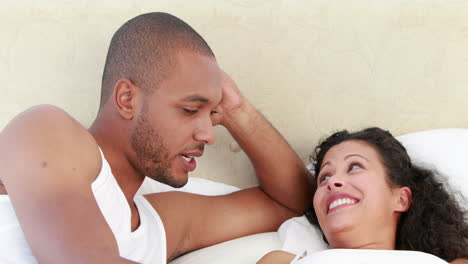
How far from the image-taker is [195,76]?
56.4 inches

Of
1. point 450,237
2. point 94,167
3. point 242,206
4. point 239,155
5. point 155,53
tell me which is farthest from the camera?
point 239,155

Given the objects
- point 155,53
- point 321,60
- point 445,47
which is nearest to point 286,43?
point 321,60

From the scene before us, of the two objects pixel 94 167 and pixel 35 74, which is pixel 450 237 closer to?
pixel 94 167

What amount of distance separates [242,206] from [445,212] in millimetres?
599

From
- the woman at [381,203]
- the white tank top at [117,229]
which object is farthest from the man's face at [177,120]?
the woman at [381,203]

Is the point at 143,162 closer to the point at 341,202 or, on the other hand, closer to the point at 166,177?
the point at 166,177

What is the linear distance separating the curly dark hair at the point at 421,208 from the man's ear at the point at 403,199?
0.01m

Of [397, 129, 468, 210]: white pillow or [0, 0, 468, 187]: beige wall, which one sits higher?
[0, 0, 468, 187]: beige wall

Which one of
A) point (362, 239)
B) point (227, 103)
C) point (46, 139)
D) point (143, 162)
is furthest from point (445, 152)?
point (46, 139)

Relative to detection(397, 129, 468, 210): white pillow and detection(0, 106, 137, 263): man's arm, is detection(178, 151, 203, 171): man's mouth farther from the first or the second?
detection(397, 129, 468, 210): white pillow

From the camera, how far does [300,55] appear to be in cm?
205

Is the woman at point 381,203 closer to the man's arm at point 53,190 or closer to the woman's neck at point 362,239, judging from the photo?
the woman's neck at point 362,239

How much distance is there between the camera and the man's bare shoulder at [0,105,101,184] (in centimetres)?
119

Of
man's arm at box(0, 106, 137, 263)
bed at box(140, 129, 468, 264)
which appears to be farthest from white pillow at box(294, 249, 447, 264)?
man's arm at box(0, 106, 137, 263)
